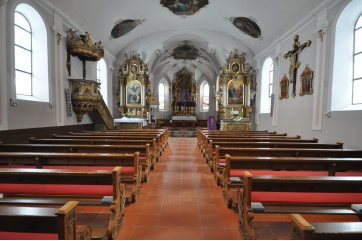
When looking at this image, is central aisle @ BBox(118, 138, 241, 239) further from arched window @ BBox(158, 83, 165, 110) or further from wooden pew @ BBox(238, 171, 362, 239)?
arched window @ BBox(158, 83, 165, 110)

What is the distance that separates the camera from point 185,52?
17.0 metres

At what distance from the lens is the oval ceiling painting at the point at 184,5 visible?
396 inches

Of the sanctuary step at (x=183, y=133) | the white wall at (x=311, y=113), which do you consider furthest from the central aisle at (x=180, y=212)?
the sanctuary step at (x=183, y=133)

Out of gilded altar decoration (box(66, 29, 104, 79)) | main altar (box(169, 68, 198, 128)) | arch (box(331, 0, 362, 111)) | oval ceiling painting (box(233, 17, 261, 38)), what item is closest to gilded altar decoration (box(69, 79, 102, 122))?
gilded altar decoration (box(66, 29, 104, 79))

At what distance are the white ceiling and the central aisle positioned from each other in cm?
732

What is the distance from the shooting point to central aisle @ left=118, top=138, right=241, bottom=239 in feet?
7.85

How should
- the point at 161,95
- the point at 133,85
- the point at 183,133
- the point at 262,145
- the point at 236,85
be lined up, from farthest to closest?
the point at 161,95, the point at 183,133, the point at 133,85, the point at 236,85, the point at 262,145

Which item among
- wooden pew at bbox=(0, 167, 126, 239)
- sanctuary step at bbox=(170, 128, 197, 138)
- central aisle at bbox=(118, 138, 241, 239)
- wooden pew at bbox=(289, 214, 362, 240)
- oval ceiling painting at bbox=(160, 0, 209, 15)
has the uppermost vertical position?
oval ceiling painting at bbox=(160, 0, 209, 15)

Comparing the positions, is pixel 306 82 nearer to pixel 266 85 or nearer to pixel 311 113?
pixel 311 113

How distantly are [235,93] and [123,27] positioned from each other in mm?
7787

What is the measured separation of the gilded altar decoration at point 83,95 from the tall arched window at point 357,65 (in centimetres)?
912

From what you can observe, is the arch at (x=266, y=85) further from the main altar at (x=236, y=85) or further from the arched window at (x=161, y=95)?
the arched window at (x=161, y=95)

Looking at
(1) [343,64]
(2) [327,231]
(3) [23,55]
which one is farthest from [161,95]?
(2) [327,231]

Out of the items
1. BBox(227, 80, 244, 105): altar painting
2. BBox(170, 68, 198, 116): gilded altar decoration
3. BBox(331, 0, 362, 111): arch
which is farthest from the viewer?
BBox(170, 68, 198, 116): gilded altar decoration
